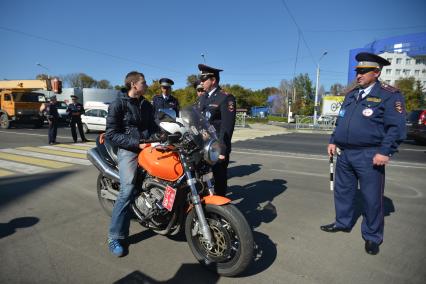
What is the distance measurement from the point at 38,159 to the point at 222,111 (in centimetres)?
674

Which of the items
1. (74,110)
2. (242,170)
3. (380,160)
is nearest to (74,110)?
(74,110)

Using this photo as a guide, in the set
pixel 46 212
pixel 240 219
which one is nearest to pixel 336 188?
pixel 240 219

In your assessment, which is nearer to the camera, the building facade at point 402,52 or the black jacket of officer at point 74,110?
Answer: the black jacket of officer at point 74,110

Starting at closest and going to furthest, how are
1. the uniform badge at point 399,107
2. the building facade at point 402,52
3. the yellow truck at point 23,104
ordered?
the uniform badge at point 399,107 → the yellow truck at point 23,104 → the building facade at point 402,52

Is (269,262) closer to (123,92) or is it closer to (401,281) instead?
(401,281)

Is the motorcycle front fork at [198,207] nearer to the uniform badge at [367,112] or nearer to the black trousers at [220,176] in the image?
the black trousers at [220,176]

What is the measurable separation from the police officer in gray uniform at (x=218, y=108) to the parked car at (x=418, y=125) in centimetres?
1267

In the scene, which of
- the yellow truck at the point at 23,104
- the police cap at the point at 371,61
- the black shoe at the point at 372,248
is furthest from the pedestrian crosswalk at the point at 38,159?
the yellow truck at the point at 23,104

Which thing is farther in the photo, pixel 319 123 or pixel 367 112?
pixel 319 123

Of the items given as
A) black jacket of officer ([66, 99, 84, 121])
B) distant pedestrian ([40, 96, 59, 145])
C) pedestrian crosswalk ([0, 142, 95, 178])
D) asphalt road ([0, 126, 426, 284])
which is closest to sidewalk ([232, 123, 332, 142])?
black jacket of officer ([66, 99, 84, 121])

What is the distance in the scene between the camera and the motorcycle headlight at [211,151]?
258cm

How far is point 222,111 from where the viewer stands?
369 cm

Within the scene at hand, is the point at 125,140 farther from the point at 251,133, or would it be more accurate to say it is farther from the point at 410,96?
the point at 410,96

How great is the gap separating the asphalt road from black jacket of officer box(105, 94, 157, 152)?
1239 mm
